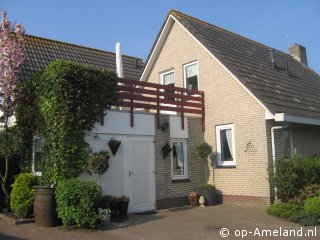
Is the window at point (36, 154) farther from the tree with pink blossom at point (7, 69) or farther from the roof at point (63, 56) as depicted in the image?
the roof at point (63, 56)

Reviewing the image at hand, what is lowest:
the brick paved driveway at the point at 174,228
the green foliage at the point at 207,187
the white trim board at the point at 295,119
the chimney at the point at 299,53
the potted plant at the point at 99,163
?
the brick paved driveway at the point at 174,228

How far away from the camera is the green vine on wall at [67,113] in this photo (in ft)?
36.4

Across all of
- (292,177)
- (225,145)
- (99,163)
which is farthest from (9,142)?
(292,177)

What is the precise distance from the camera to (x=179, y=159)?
570 inches

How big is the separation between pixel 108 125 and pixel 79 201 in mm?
2987

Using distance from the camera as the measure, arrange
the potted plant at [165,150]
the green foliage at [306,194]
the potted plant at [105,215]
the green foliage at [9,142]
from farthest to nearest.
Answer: the potted plant at [165,150], the green foliage at [9,142], the green foliage at [306,194], the potted plant at [105,215]

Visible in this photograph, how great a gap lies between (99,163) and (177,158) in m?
3.93

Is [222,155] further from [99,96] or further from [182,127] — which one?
[99,96]

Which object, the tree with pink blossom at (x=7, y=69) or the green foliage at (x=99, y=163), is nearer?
the green foliage at (x=99, y=163)

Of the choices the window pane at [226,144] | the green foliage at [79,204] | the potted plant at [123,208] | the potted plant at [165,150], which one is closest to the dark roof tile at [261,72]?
the window pane at [226,144]

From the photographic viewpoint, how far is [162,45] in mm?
18828

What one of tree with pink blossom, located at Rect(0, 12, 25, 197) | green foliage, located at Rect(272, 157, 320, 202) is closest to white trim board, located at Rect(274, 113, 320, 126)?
green foliage, located at Rect(272, 157, 320, 202)

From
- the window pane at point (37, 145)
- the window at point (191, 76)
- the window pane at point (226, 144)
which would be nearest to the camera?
the window pane at point (37, 145)

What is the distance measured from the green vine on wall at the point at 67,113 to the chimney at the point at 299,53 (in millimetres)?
17474
